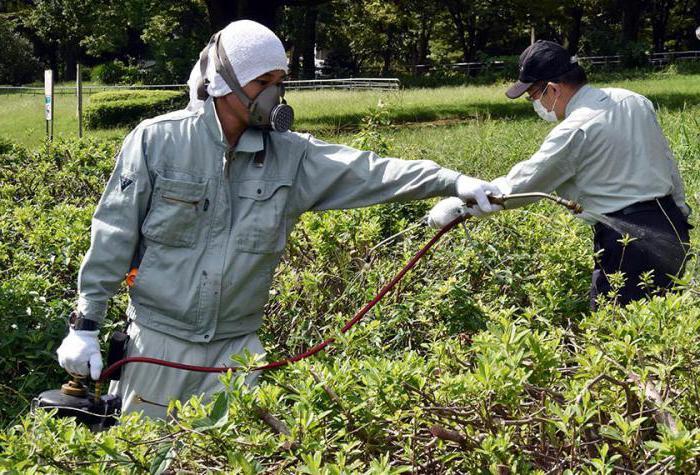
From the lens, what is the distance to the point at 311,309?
4746mm

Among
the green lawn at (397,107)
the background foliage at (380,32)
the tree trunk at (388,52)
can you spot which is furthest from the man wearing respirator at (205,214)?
the tree trunk at (388,52)

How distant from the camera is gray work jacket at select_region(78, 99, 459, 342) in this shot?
3.65 m

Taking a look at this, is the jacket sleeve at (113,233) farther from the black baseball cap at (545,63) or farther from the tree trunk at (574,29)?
the tree trunk at (574,29)

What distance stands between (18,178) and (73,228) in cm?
275

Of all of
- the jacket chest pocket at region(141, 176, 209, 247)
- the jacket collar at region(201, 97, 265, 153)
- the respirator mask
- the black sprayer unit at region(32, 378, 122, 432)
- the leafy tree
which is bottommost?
the black sprayer unit at region(32, 378, 122, 432)

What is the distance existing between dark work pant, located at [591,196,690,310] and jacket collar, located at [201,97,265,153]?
1678 millimetres

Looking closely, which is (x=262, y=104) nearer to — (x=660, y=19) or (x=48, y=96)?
(x=48, y=96)

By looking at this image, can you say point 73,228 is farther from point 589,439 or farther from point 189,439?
Result: point 589,439

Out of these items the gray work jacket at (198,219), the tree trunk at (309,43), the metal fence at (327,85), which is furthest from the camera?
the tree trunk at (309,43)

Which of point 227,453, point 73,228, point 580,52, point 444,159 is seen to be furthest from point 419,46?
point 227,453

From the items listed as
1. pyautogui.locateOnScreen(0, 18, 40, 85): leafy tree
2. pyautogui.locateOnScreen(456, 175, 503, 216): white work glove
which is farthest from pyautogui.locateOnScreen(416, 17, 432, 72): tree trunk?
pyautogui.locateOnScreen(456, 175, 503, 216): white work glove

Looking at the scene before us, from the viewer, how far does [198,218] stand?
3.74 metres

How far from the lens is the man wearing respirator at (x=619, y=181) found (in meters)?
4.41

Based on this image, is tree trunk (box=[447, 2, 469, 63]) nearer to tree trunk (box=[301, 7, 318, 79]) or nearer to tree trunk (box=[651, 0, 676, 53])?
tree trunk (box=[301, 7, 318, 79])
